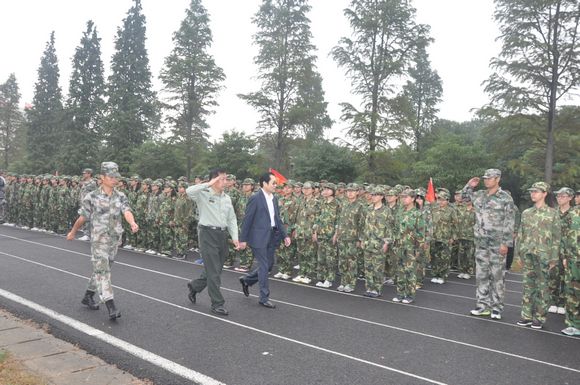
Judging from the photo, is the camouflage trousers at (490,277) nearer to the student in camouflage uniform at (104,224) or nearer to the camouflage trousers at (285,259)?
the camouflage trousers at (285,259)

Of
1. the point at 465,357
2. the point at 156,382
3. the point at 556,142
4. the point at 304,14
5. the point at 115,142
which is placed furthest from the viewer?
the point at 115,142

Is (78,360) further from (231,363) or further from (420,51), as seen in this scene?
(420,51)

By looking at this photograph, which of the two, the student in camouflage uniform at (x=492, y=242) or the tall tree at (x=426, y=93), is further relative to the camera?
the tall tree at (x=426, y=93)

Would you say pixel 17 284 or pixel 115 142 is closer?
pixel 17 284

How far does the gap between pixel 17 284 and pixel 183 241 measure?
510 cm

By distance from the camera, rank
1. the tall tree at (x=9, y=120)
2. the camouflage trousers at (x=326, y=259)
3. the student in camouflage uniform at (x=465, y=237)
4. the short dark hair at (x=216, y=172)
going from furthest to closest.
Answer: the tall tree at (x=9, y=120)
the student in camouflage uniform at (x=465, y=237)
the camouflage trousers at (x=326, y=259)
the short dark hair at (x=216, y=172)

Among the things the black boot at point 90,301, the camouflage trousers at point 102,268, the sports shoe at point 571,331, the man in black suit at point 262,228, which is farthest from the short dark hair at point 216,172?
the sports shoe at point 571,331

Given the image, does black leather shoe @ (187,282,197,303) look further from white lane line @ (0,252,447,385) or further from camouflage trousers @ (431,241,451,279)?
camouflage trousers @ (431,241,451,279)

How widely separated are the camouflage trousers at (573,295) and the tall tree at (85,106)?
39220mm

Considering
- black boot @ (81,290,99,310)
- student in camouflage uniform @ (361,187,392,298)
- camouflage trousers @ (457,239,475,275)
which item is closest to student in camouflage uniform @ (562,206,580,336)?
student in camouflage uniform @ (361,187,392,298)

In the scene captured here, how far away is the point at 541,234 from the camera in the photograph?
659cm

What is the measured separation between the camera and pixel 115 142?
37.0 meters

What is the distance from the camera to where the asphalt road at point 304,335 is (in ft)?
14.8

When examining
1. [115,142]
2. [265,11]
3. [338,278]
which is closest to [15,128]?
[115,142]
